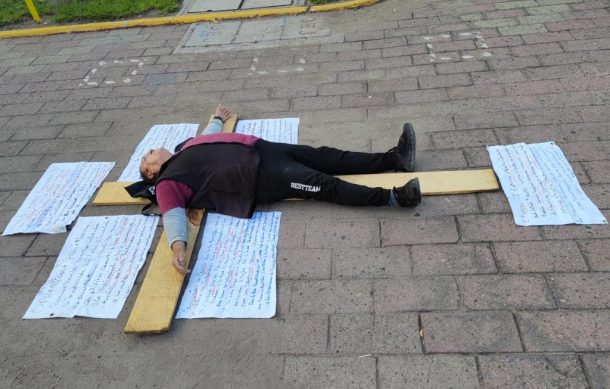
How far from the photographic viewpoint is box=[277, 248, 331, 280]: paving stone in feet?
8.21

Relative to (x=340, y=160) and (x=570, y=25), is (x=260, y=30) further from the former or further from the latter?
(x=570, y=25)

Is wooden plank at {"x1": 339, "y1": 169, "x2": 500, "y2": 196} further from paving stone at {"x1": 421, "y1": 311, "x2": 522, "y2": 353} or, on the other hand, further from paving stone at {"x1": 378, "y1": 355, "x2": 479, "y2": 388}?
paving stone at {"x1": 378, "y1": 355, "x2": 479, "y2": 388}

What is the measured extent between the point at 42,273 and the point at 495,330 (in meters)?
2.46

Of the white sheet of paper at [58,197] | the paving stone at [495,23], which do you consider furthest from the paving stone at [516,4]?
the white sheet of paper at [58,197]

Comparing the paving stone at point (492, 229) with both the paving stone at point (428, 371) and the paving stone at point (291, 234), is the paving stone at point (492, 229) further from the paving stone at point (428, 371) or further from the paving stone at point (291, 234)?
the paving stone at point (291, 234)

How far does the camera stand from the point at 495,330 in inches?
82.8

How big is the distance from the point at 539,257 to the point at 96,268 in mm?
2390

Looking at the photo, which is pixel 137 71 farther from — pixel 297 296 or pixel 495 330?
pixel 495 330

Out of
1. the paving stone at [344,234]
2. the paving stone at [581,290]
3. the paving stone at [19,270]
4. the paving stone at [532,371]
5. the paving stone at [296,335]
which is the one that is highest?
the paving stone at [532,371]

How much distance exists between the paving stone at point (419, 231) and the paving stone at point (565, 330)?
1.92 feet

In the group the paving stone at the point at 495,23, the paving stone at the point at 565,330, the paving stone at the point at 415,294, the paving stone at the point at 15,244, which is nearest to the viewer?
the paving stone at the point at 565,330

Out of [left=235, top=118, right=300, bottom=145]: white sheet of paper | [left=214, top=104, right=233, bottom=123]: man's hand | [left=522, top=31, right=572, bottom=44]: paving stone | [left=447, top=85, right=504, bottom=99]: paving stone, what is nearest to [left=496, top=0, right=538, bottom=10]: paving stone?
[left=522, top=31, right=572, bottom=44]: paving stone

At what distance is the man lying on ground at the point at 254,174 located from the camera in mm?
2783

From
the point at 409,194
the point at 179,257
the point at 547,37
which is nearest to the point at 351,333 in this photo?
the point at 409,194
